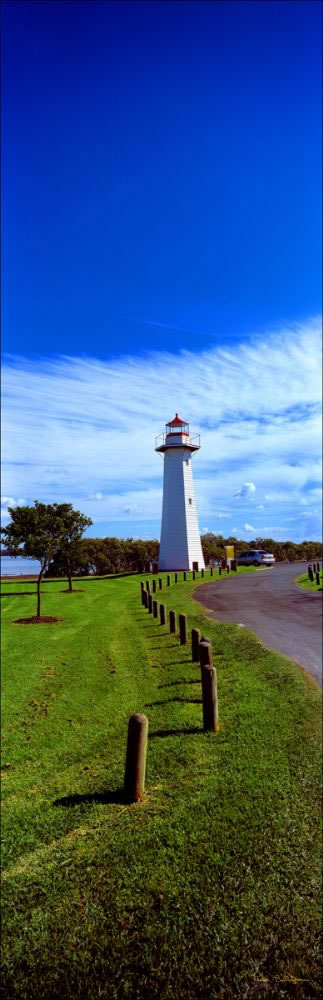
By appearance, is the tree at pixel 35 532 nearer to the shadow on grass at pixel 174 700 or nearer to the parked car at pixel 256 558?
the shadow on grass at pixel 174 700

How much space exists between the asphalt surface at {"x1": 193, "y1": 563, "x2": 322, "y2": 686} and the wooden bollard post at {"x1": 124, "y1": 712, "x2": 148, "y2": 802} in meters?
5.60

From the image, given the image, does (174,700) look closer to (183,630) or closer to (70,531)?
(183,630)

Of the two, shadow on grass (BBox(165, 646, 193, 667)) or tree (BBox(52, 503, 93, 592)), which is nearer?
shadow on grass (BBox(165, 646, 193, 667))

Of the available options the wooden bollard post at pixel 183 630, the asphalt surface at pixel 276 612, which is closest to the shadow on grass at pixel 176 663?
the wooden bollard post at pixel 183 630

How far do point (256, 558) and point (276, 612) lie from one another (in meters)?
31.1

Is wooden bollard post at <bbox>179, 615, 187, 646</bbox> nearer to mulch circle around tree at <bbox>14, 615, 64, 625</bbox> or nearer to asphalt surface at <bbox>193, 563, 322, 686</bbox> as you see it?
asphalt surface at <bbox>193, 563, 322, 686</bbox>

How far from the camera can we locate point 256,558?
52.3 metres

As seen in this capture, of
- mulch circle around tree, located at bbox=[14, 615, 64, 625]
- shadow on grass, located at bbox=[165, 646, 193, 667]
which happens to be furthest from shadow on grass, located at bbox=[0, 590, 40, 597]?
shadow on grass, located at bbox=[165, 646, 193, 667]

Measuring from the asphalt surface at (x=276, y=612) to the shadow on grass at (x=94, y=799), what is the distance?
18.5 ft

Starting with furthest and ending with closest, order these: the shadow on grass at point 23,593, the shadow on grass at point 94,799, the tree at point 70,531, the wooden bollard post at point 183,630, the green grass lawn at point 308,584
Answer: the shadow on grass at point 23,593, the green grass lawn at point 308,584, the tree at point 70,531, the wooden bollard post at point 183,630, the shadow on grass at point 94,799

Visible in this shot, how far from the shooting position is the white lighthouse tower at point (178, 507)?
4697 centimetres

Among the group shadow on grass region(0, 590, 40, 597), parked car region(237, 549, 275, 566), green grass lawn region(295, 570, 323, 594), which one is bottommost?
shadow on grass region(0, 590, 40, 597)

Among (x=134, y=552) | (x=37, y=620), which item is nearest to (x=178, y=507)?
(x=134, y=552)

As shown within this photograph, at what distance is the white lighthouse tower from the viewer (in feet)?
154
